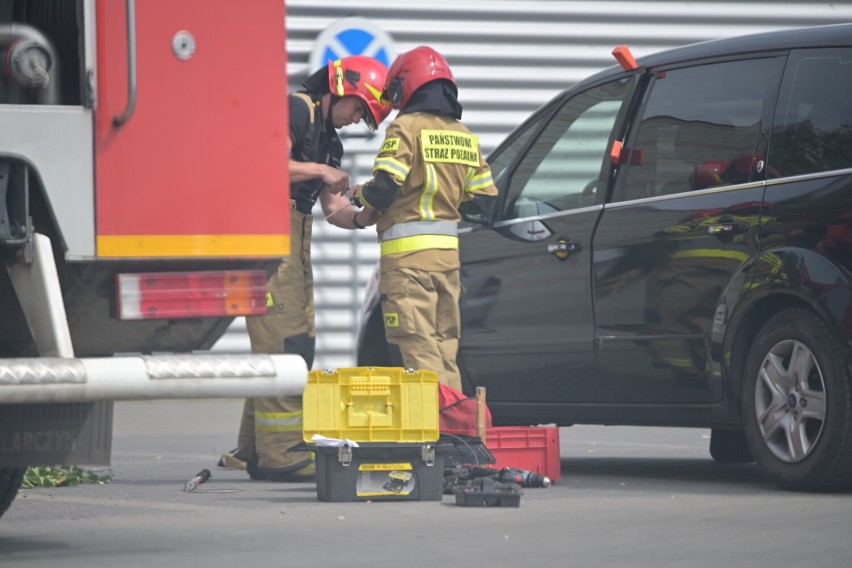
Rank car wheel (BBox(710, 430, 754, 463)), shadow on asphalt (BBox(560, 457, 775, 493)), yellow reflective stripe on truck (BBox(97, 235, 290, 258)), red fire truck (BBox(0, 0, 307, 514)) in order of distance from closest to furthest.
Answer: red fire truck (BBox(0, 0, 307, 514)) < yellow reflective stripe on truck (BBox(97, 235, 290, 258)) < shadow on asphalt (BBox(560, 457, 775, 493)) < car wheel (BBox(710, 430, 754, 463))

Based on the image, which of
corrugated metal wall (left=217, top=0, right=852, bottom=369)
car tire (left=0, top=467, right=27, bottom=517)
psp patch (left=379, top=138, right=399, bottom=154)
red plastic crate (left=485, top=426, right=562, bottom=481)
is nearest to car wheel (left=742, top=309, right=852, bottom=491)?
Answer: red plastic crate (left=485, top=426, right=562, bottom=481)

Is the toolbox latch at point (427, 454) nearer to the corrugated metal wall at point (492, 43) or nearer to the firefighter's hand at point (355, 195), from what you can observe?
the firefighter's hand at point (355, 195)

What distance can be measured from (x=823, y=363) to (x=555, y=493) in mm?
1302

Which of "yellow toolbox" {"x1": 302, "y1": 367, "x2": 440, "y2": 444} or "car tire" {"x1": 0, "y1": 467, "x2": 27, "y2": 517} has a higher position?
"yellow toolbox" {"x1": 302, "y1": 367, "x2": 440, "y2": 444}

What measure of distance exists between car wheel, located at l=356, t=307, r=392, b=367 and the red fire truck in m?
3.51

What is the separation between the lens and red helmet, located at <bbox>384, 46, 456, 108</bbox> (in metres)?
8.45

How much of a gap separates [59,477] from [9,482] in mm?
2201

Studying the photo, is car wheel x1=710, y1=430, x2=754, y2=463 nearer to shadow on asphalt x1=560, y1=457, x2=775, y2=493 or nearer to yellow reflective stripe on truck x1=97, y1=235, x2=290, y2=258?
shadow on asphalt x1=560, y1=457, x2=775, y2=493

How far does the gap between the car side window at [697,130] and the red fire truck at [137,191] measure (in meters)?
2.75

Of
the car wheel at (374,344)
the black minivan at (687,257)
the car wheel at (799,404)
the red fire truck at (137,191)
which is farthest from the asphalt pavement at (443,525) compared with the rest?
the car wheel at (374,344)

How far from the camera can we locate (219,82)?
555 cm

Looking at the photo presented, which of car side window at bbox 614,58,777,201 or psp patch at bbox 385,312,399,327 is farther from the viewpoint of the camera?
psp patch at bbox 385,312,399,327

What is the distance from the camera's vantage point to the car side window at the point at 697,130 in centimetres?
779

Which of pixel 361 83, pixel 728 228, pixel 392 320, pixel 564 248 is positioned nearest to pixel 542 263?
pixel 564 248
